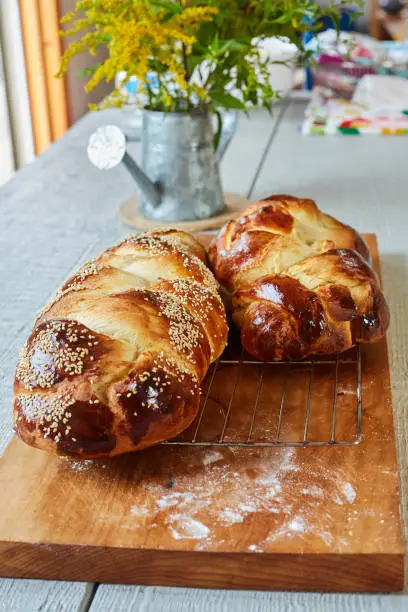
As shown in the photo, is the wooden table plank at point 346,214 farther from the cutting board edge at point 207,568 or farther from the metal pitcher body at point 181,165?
the metal pitcher body at point 181,165

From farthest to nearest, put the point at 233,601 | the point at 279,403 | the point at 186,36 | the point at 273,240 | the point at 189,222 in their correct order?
the point at 189,222 < the point at 186,36 < the point at 273,240 < the point at 279,403 < the point at 233,601

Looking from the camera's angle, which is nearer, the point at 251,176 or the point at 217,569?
the point at 217,569

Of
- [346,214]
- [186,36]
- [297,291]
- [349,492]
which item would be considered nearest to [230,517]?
[349,492]

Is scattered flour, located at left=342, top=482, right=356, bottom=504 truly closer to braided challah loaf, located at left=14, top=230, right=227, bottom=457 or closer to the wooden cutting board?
the wooden cutting board

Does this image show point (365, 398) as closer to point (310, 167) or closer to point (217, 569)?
point (217, 569)

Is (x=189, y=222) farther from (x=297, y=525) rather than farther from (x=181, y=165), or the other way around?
(x=297, y=525)

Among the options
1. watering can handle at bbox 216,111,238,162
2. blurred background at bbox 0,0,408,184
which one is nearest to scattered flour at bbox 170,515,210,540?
watering can handle at bbox 216,111,238,162

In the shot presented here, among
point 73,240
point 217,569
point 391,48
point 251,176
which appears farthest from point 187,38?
point 391,48

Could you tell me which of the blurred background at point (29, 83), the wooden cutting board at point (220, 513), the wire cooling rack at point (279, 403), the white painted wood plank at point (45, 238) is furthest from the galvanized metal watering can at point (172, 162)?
the blurred background at point (29, 83)
